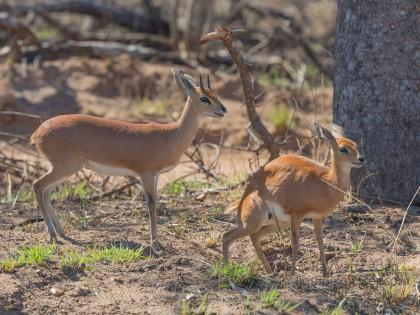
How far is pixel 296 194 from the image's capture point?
6.01m

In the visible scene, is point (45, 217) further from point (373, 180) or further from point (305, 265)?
point (373, 180)

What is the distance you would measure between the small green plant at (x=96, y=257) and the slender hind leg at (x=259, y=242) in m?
0.79

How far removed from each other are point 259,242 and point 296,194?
21.3 inches

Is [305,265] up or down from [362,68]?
down

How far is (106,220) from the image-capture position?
7309mm

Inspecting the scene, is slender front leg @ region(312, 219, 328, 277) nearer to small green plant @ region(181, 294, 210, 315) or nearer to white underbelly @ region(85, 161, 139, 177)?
small green plant @ region(181, 294, 210, 315)

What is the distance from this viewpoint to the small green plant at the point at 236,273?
563 cm

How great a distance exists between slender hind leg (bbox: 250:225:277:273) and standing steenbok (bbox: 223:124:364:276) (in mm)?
30

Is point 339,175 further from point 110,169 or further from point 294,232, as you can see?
point 110,169

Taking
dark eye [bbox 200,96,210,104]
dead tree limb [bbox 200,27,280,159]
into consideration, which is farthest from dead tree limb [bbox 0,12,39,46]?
dark eye [bbox 200,96,210,104]

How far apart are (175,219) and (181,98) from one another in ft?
16.3

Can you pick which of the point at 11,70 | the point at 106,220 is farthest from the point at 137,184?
the point at 11,70

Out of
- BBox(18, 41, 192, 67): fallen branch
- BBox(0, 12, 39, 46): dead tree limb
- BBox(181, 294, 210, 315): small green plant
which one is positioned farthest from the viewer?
BBox(18, 41, 192, 67): fallen branch

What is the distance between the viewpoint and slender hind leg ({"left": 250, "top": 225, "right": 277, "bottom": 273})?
624 centimetres
